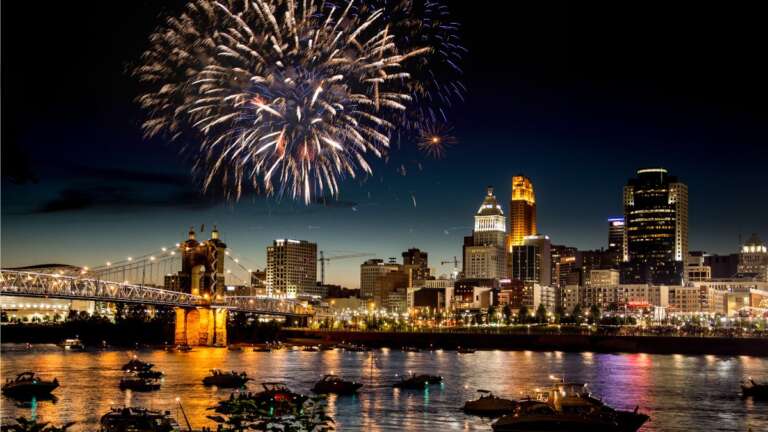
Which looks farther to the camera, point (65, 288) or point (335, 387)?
point (65, 288)

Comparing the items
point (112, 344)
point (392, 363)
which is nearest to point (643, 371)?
point (392, 363)

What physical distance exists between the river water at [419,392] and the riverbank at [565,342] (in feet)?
95.2

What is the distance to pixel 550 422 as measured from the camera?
1857 inches

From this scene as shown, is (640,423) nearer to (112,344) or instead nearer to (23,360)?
(23,360)

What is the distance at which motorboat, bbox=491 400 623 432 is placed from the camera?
46781 millimetres

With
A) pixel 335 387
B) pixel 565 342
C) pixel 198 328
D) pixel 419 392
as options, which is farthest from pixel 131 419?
pixel 565 342

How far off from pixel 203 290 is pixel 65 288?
40869mm

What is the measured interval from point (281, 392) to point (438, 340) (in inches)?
4785

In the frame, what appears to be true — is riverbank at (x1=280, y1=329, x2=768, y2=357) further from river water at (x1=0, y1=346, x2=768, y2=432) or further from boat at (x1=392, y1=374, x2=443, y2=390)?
boat at (x1=392, y1=374, x2=443, y2=390)

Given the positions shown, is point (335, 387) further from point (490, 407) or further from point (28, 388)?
point (28, 388)

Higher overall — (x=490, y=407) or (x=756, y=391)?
(x=490, y=407)

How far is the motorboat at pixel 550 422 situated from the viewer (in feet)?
153

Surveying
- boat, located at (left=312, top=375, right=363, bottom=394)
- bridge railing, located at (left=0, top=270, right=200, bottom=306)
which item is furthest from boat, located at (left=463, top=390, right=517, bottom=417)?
bridge railing, located at (left=0, top=270, right=200, bottom=306)

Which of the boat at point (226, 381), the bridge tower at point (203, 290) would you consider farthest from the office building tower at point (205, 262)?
the boat at point (226, 381)
